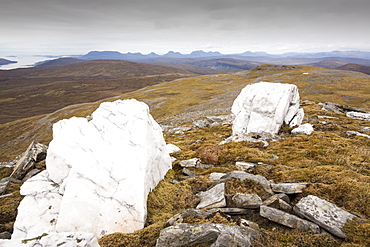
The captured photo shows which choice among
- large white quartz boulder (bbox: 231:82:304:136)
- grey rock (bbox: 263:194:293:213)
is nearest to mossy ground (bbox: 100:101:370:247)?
grey rock (bbox: 263:194:293:213)

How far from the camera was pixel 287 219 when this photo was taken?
7.96 m

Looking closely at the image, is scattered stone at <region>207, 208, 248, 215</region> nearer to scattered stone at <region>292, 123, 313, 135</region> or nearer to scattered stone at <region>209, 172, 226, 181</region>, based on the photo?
scattered stone at <region>209, 172, 226, 181</region>

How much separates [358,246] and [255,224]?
3416 mm

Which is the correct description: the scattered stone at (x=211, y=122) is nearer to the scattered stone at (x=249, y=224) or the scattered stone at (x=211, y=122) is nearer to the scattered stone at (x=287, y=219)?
the scattered stone at (x=287, y=219)

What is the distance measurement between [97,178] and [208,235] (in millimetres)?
6809

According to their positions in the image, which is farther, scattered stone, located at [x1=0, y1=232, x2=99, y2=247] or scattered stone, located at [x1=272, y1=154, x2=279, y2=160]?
scattered stone, located at [x1=272, y1=154, x2=279, y2=160]

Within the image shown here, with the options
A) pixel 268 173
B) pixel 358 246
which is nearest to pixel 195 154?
A: pixel 268 173

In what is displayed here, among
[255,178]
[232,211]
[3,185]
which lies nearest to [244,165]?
[255,178]

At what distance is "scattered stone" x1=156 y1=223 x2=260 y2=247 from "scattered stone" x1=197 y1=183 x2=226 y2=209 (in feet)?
7.19

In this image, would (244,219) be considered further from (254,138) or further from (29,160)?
(29,160)

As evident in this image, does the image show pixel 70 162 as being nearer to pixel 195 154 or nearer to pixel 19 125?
pixel 195 154

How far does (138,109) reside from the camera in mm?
14789

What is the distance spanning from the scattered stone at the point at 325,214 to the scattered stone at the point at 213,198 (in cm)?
349

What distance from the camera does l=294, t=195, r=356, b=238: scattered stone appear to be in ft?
24.4
